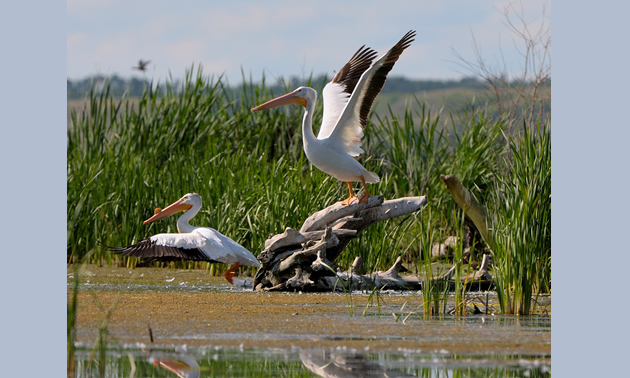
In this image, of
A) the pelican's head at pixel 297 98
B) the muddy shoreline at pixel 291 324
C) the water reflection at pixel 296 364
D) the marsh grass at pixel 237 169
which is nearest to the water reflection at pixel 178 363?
the water reflection at pixel 296 364

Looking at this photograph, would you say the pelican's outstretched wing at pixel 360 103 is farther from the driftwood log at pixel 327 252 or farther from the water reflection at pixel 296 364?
the water reflection at pixel 296 364

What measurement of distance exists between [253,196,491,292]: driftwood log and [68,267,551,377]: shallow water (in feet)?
2.22

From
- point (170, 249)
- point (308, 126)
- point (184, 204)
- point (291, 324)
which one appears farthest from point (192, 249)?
point (291, 324)

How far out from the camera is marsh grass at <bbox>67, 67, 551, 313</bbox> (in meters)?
8.18

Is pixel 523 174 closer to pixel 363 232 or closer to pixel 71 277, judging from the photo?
pixel 363 232

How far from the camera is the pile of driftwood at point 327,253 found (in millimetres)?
6809

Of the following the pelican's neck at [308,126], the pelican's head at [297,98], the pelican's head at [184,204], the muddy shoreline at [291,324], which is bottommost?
the muddy shoreline at [291,324]

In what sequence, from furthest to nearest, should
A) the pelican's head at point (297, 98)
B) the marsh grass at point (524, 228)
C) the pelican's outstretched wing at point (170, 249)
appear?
the pelican's head at point (297, 98) < the pelican's outstretched wing at point (170, 249) < the marsh grass at point (524, 228)

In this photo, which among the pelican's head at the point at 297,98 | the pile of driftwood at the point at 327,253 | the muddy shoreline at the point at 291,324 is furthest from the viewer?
the pelican's head at the point at 297,98

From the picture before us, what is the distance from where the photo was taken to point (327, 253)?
23.2 feet

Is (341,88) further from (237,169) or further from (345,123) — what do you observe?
(237,169)

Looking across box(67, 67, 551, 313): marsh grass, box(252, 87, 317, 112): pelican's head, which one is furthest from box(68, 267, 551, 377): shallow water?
box(252, 87, 317, 112): pelican's head

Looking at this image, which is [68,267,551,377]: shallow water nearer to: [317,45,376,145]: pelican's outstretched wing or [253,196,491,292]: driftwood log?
[253,196,491,292]: driftwood log

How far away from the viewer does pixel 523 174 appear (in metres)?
5.56
